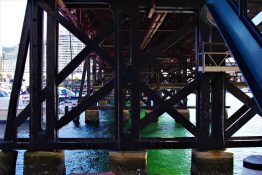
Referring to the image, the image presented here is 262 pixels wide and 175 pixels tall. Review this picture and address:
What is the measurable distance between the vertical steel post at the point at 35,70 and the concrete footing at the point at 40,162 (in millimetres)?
274

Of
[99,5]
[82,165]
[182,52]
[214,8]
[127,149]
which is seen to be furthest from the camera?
[182,52]

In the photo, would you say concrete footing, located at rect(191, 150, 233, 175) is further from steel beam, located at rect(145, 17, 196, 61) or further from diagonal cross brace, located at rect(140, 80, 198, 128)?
steel beam, located at rect(145, 17, 196, 61)

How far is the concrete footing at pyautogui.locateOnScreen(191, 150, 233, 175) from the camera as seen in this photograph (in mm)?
9323

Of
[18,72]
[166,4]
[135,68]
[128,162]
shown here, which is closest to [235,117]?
[135,68]

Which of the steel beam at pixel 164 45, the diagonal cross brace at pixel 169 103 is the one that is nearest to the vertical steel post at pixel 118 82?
the diagonal cross brace at pixel 169 103

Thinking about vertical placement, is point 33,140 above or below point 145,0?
below

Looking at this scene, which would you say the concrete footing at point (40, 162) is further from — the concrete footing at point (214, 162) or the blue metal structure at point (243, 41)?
the blue metal structure at point (243, 41)

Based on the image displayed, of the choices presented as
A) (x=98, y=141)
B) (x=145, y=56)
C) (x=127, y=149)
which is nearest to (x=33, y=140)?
(x=98, y=141)

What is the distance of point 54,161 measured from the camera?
941cm

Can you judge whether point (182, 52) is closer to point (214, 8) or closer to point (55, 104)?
point (55, 104)

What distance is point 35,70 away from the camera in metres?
9.45

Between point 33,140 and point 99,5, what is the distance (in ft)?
12.6

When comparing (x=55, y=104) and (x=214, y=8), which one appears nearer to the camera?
(x=214, y=8)

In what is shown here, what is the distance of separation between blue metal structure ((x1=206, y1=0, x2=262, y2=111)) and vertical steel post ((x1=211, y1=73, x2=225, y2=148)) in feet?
11.7
